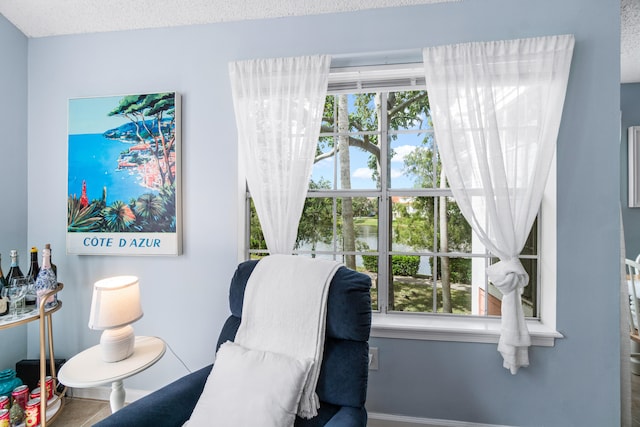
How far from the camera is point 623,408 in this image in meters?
1.65

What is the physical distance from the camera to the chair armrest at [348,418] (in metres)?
1.07

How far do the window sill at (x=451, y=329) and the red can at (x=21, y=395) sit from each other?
81.0 inches

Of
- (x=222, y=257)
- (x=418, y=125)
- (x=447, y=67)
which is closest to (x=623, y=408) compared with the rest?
(x=418, y=125)

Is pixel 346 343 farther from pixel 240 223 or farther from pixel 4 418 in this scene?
pixel 4 418

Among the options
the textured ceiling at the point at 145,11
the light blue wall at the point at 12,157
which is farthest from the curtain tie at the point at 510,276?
the light blue wall at the point at 12,157

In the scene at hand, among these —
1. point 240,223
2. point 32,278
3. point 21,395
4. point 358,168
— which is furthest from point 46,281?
point 358,168

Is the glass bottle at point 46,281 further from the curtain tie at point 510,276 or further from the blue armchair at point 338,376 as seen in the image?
the curtain tie at point 510,276

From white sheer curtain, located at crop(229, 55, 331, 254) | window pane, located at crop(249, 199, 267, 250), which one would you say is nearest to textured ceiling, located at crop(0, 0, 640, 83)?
white sheer curtain, located at crop(229, 55, 331, 254)

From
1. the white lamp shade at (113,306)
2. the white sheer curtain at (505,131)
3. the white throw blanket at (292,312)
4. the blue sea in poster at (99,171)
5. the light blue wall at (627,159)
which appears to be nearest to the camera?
the white throw blanket at (292,312)

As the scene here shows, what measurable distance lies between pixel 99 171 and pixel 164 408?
1.56 m

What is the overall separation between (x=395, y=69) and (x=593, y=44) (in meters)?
1.02

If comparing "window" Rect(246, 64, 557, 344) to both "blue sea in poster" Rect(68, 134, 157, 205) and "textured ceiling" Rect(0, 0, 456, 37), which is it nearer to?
"textured ceiling" Rect(0, 0, 456, 37)

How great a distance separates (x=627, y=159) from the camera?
293cm

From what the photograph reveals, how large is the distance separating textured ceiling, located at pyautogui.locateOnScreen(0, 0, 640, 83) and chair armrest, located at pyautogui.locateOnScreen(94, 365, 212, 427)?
79.0 inches
